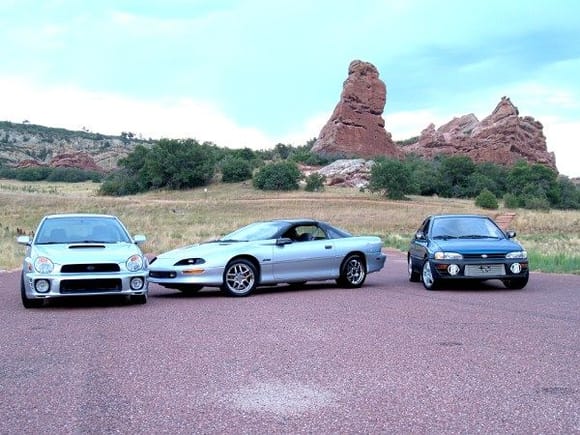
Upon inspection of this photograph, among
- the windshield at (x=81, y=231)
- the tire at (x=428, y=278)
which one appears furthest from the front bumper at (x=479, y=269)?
the windshield at (x=81, y=231)

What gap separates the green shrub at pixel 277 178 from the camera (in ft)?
251

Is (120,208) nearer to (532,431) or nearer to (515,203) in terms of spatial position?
(515,203)

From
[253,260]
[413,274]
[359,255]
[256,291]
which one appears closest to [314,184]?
[413,274]

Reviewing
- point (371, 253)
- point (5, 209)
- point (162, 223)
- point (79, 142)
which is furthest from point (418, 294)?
point (79, 142)

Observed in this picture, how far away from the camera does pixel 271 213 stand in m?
55.5

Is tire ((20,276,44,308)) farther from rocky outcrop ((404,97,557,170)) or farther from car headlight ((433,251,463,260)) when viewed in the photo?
rocky outcrop ((404,97,557,170))

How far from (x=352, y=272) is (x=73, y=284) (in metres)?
5.53

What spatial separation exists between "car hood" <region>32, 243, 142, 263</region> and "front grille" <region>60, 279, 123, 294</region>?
0.29 meters

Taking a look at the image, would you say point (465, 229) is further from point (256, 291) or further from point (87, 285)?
point (87, 285)

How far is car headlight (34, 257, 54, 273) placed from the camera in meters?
10.7

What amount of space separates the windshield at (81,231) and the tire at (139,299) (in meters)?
1.04

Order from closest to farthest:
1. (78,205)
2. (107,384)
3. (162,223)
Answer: (107,384) < (162,223) < (78,205)

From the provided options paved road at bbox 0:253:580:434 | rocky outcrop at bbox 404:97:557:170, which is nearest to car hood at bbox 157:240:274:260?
paved road at bbox 0:253:580:434

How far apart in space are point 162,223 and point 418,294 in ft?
114
